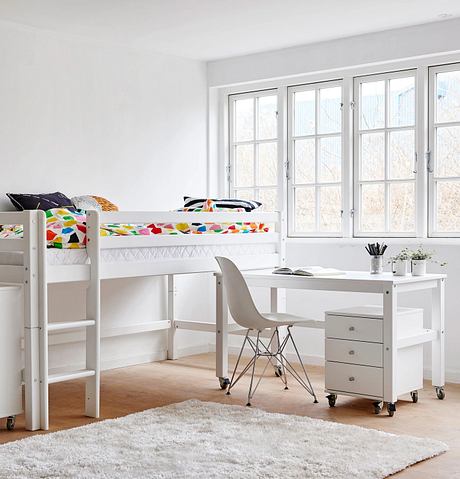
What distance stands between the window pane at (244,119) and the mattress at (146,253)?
1346 millimetres

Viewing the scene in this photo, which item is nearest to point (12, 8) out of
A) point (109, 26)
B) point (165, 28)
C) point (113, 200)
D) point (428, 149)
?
point (109, 26)

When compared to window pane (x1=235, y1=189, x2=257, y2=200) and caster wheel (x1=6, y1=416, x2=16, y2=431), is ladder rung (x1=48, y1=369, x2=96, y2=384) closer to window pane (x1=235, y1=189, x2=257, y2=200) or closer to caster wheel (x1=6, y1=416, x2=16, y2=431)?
caster wheel (x1=6, y1=416, x2=16, y2=431)

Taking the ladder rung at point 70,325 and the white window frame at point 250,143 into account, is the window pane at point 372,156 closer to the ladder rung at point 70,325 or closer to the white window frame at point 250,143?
the white window frame at point 250,143

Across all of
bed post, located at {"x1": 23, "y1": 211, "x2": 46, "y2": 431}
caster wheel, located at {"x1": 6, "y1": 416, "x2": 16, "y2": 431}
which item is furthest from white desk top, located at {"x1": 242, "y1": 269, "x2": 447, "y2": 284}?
caster wheel, located at {"x1": 6, "y1": 416, "x2": 16, "y2": 431}

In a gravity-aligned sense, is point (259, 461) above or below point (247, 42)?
below

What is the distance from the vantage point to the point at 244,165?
6.39 m

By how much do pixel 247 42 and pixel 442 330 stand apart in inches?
94.9

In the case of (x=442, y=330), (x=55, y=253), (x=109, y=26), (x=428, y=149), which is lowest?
(x=442, y=330)

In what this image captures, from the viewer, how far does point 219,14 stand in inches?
191

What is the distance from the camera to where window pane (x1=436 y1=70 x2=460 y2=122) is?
17.1ft

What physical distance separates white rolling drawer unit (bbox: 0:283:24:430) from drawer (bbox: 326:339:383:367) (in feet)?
5.33

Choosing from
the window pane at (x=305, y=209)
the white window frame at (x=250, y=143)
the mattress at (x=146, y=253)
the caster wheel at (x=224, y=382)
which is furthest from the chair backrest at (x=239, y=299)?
the white window frame at (x=250, y=143)

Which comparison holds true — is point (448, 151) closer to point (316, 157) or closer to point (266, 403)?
point (316, 157)

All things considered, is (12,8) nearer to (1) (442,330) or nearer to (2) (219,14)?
(2) (219,14)
